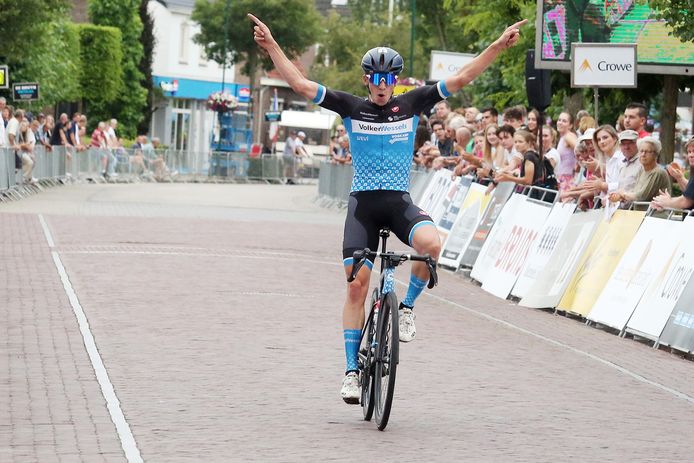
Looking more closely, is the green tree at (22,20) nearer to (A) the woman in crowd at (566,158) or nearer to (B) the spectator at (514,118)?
(B) the spectator at (514,118)

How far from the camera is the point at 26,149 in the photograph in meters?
35.4

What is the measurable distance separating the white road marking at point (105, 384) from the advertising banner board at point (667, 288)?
15.6 ft

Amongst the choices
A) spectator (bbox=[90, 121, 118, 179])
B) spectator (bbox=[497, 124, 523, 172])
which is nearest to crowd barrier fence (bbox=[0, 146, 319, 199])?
spectator (bbox=[90, 121, 118, 179])

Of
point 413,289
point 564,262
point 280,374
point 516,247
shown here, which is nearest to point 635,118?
point 564,262

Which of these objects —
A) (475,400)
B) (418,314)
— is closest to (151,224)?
(418,314)

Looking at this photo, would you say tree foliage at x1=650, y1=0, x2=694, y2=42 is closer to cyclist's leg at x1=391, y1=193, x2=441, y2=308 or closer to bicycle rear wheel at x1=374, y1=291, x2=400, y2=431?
cyclist's leg at x1=391, y1=193, x2=441, y2=308

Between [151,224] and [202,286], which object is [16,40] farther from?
[202,286]

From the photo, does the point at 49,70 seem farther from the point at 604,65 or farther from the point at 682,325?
the point at 682,325

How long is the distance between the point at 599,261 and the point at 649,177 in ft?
3.05

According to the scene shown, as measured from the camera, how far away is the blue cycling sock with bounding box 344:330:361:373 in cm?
925

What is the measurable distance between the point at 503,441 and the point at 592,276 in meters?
7.46

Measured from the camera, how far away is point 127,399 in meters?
9.32

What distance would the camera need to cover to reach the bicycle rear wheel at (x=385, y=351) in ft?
28.2

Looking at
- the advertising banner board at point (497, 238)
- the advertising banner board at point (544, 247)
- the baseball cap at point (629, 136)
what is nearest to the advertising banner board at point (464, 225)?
the advertising banner board at point (497, 238)
